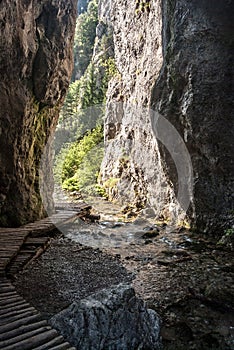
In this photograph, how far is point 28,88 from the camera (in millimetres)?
11453

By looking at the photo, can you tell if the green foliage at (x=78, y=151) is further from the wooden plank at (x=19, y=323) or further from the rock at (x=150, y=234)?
the wooden plank at (x=19, y=323)

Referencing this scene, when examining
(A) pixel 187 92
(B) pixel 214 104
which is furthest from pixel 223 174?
(A) pixel 187 92

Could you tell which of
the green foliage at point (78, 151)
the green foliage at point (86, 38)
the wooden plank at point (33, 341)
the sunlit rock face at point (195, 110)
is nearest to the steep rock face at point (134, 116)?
the sunlit rock face at point (195, 110)

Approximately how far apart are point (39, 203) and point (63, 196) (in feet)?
45.2

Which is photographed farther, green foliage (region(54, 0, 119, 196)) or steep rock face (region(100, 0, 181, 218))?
green foliage (region(54, 0, 119, 196))

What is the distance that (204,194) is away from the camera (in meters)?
11.8

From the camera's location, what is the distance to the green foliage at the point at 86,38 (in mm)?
52169

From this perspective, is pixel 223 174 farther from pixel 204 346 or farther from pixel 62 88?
pixel 62 88

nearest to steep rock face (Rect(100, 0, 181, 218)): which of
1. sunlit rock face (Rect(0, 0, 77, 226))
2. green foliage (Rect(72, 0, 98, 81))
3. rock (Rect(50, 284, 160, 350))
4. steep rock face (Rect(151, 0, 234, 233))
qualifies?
steep rock face (Rect(151, 0, 234, 233))

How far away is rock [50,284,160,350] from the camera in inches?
169

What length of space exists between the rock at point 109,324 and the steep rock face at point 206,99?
685cm

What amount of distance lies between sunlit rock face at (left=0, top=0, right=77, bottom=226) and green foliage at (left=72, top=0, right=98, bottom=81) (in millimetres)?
40541

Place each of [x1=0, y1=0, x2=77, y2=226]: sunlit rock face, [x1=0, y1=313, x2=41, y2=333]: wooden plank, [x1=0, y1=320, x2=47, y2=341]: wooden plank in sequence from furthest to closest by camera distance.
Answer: [x1=0, y1=0, x2=77, y2=226]: sunlit rock face
[x1=0, y1=313, x2=41, y2=333]: wooden plank
[x1=0, y1=320, x2=47, y2=341]: wooden plank

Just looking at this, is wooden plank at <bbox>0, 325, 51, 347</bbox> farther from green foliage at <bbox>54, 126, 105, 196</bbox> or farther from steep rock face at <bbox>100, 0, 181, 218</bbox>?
green foliage at <bbox>54, 126, 105, 196</bbox>
